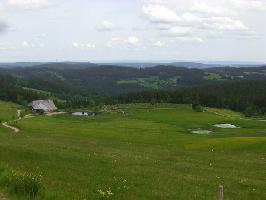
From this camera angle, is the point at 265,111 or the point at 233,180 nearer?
the point at 233,180

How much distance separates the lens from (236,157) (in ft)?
137

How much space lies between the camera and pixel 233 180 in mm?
26734

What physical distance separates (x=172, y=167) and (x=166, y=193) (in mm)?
12010

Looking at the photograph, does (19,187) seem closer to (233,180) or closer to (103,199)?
(103,199)

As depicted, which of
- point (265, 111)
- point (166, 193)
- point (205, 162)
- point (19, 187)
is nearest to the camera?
point (19, 187)

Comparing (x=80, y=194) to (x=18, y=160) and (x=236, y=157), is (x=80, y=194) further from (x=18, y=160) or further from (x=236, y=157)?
(x=236, y=157)

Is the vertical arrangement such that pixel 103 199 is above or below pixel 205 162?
above

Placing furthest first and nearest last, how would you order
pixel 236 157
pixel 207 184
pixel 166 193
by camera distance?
pixel 236 157 < pixel 207 184 < pixel 166 193

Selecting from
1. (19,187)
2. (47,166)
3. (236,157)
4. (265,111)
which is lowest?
(265,111)

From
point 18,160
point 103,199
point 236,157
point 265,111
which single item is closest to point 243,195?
point 103,199

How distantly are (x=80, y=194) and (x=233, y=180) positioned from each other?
12401 mm

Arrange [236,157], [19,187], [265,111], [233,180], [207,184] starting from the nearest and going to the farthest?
[19,187]
[207,184]
[233,180]
[236,157]
[265,111]

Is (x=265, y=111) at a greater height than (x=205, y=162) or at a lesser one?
lesser

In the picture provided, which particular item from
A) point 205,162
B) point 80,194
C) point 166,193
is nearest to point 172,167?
point 205,162
